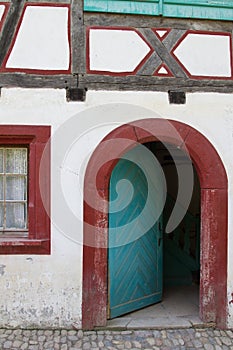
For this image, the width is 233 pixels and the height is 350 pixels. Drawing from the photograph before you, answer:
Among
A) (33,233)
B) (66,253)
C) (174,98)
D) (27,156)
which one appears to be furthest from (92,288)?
(174,98)

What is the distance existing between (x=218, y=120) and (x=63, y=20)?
2211 mm

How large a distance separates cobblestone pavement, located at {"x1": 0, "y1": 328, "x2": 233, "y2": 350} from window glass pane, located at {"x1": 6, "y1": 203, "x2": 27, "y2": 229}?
1.20m

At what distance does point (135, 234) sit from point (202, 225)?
0.92m

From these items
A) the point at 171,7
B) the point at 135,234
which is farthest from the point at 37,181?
the point at 171,7

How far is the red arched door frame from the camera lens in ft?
14.2

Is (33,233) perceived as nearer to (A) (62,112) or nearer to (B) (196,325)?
(A) (62,112)

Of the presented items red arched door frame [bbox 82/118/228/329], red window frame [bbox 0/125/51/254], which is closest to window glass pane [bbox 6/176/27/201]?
red window frame [bbox 0/125/51/254]

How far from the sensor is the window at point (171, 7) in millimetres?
4359

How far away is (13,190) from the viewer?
450cm

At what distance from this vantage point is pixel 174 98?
4449 mm

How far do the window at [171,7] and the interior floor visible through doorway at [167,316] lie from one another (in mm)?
3719

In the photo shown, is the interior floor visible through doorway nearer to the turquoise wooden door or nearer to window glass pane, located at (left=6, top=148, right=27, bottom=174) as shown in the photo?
the turquoise wooden door

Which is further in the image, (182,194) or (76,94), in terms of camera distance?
(182,194)

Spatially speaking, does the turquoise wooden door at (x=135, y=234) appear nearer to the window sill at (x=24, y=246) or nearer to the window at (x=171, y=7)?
the window sill at (x=24, y=246)
